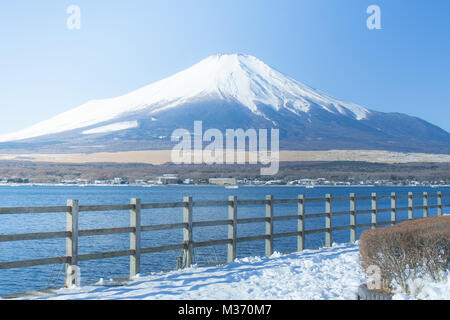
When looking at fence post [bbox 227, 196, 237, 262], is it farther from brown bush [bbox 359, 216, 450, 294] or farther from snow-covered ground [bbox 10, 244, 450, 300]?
brown bush [bbox 359, 216, 450, 294]

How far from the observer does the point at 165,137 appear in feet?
582

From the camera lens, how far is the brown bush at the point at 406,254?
6871 mm

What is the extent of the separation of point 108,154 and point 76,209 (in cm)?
17329

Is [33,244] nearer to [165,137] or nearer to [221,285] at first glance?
[221,285]

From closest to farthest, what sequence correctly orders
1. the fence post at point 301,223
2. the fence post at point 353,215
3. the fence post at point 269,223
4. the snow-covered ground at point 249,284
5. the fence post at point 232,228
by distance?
the snow-covered ground at point 249,284, the fence post at point 232,228, the fence post at point 269,223, the fence post at point 301,223, the fence post at point 353,215

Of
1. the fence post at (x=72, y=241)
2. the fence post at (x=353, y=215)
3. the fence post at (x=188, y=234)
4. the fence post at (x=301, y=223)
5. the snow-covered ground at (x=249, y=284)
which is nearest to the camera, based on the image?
the snow-covered ground at (x=249, y=284)

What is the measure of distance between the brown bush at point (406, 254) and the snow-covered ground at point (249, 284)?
0.24m

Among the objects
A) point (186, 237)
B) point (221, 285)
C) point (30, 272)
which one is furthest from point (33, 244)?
point (221, 285)

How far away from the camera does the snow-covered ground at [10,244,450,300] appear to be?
7398 millimetres

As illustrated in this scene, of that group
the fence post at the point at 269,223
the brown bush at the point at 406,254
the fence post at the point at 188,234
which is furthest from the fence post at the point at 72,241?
the fence post at the point at 269,223

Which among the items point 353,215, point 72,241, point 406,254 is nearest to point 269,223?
point 353,215

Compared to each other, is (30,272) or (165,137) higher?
(165,137)

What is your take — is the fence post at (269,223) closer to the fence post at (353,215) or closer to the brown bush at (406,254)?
the fence post at (353,215)

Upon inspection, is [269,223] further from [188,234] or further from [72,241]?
[72,241]
